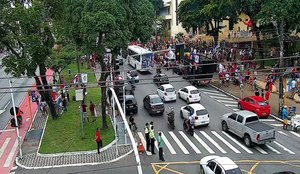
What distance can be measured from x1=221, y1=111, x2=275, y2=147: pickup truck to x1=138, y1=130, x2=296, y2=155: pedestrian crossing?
0.59 metres

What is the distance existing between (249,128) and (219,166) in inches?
278

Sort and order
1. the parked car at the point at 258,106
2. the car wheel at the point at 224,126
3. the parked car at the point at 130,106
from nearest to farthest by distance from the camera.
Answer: the car wheel at the point at 224,126 → the parked car at the point at 258,106 → the parked car at the point at 130,106

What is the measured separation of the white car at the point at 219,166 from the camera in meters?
19.4

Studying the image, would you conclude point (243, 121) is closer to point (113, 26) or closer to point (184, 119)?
point (184, 119)

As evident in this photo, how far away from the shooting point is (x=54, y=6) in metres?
31.3

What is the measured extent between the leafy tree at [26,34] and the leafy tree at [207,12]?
76.6 ft

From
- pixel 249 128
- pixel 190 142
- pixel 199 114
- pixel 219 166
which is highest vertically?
pixel 199 114

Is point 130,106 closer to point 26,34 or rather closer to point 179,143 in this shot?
point 179,143

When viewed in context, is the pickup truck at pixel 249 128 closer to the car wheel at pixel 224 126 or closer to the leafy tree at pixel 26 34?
the car wheel at pixel 224 126

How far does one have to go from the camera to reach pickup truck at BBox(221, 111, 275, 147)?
25.3 meters

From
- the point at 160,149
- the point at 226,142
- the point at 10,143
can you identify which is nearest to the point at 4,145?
the point at 10,143

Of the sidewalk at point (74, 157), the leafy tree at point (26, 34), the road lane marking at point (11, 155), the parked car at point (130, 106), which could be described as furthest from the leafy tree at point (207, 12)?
the road lane marking at point (11, 155)

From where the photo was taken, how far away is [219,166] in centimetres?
1973

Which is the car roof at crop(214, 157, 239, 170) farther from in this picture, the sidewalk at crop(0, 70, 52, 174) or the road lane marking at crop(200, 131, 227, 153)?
the sidewalk at crop(0, 70, 52, 174)
